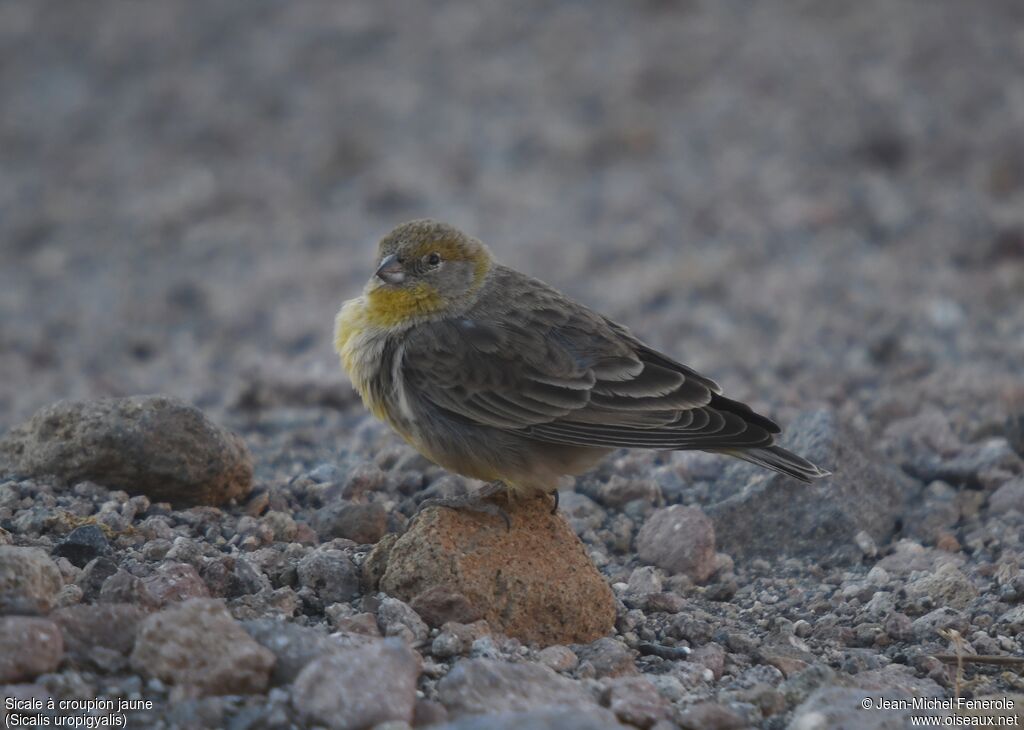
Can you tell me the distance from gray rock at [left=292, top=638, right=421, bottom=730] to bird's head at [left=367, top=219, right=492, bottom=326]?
2.30 m

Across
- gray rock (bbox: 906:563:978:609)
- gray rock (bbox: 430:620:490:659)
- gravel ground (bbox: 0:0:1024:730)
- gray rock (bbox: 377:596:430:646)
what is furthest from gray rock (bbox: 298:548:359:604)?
gray rock (bbox: 906:563:978:609)

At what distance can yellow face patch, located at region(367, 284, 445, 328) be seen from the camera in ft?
20.3

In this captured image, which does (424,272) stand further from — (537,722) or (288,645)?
(537,722)

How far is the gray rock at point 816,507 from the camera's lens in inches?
245

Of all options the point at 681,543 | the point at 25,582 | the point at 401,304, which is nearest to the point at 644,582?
the point at 681,543

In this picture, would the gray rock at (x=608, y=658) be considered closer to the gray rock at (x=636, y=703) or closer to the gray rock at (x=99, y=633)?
the gray rock at (x=636, y=703)

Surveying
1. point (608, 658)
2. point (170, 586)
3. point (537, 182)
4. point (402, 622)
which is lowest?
point (608, 658)

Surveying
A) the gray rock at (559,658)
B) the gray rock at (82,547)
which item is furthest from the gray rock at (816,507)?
the gray rock at (82,547)

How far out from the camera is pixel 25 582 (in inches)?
173

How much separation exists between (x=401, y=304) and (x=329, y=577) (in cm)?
160

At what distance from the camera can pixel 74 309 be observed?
1157 centimetres

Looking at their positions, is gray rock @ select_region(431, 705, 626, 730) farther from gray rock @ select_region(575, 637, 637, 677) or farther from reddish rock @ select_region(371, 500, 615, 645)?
reddish rock @ select_region(371, 500, 615, 645)

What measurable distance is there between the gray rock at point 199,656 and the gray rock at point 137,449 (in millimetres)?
1581

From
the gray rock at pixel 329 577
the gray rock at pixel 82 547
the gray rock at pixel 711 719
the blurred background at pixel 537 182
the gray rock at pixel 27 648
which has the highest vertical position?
the blurred background at pixel 537 182
